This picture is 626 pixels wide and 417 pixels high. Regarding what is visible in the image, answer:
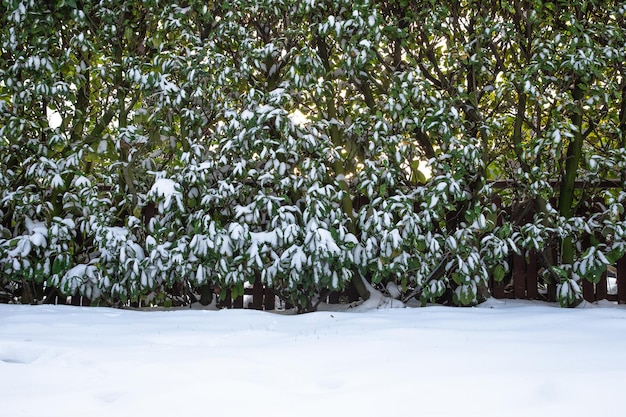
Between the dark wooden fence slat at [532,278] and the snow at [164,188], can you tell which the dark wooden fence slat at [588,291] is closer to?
the dark wooden fence slat at [532,278]

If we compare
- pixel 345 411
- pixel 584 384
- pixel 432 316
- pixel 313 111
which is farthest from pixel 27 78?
pixel 584 384

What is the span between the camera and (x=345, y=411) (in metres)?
1.92

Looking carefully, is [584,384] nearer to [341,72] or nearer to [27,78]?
[341,72]

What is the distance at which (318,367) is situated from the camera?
95.2 inches

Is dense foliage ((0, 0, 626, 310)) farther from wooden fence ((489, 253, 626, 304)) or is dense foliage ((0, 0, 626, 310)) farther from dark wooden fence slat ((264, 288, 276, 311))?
dark wooden fence slat ((264, 288, 276, 311))

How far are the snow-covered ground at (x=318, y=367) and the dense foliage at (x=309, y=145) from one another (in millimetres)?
861

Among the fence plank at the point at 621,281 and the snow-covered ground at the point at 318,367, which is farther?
the fence plank at the point at 621,281

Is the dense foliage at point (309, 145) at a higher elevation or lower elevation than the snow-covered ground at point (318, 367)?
higher

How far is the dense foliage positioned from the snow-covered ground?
0.86 meters

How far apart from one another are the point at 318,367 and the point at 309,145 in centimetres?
219

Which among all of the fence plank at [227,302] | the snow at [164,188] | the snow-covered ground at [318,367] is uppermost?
the snow at [164,188]

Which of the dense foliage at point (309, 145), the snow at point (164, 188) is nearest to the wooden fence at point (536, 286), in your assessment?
the dense foliage at point (309, 145)

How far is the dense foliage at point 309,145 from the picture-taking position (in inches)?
169

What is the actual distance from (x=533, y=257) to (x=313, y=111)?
210 centimetres
